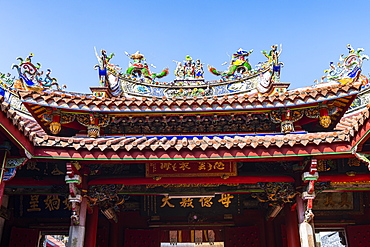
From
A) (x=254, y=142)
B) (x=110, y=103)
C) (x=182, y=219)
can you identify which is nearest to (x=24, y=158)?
(x=110, y=103)

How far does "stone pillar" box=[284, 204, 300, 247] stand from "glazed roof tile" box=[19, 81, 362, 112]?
7.94 feet

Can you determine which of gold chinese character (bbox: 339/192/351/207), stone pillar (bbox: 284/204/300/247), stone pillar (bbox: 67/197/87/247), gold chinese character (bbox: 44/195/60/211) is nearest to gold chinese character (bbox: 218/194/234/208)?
stone pillar (bbox: 284/204/300/247)

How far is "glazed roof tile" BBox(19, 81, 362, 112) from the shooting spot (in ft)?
24.4

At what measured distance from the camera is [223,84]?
1171 centimetres

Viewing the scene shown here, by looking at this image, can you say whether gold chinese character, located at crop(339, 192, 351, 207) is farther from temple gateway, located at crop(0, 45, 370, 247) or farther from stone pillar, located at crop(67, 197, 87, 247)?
stone pillar, located at crop(67, 197, 87, 247)

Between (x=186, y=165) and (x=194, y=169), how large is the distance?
19 cm

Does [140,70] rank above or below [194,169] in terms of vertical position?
above

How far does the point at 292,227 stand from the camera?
7148mm

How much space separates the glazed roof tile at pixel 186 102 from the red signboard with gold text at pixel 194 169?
162 centimetres

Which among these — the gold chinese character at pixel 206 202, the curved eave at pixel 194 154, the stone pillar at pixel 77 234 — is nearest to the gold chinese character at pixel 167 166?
the curved eave at pixel 194 154

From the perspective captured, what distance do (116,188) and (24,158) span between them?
193 centimetres

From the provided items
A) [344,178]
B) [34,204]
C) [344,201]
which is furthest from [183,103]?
[344,201]

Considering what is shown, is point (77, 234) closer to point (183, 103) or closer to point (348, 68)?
point (183, 103)

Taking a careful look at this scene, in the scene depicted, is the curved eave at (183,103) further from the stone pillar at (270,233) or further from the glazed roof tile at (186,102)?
the stone pillar at (270,233)
